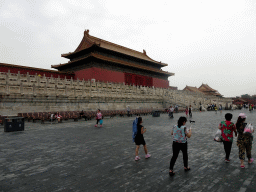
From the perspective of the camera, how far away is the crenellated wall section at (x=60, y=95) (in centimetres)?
1594

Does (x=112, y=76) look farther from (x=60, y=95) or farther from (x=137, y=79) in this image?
(x=60, y=95)

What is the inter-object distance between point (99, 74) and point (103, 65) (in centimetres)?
229

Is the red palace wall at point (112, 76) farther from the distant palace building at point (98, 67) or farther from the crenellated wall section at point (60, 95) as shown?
the crenellated wall section at point (60, 95)

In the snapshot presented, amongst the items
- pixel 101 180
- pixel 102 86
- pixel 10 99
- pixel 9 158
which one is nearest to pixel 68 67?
pixel 102 86

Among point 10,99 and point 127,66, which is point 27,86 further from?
point 127,66

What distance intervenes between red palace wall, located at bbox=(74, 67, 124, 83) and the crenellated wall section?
23.8 feet

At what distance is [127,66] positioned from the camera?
3756cm

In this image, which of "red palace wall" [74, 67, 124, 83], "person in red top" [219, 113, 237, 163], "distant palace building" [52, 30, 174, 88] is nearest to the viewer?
"person in red top" [219, 113, 237, 163]

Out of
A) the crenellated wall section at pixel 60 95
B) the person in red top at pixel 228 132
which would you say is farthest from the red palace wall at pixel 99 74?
the person in red top at pixel 228 132

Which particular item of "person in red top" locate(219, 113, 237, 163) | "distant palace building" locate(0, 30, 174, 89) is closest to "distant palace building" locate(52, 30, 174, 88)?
"distant palace building" locate(0, 30, 174, 89)

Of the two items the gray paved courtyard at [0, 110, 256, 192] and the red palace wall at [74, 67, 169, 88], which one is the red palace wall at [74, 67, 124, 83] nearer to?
the red palace wall at [74, 67, 169, 88]

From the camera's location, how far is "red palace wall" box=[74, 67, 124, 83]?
32000 millimetres

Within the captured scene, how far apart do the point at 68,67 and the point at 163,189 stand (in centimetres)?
3692

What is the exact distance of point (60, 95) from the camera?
62.4 ft
